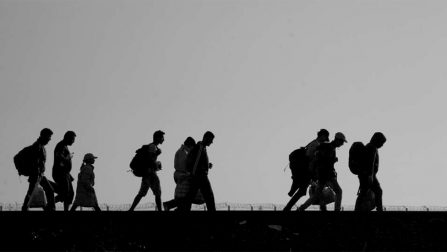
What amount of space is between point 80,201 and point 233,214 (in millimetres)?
6600

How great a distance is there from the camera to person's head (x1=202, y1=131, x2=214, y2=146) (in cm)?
1961

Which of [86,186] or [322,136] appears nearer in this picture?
[322,136]

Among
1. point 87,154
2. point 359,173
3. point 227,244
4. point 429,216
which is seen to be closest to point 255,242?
point 227,244

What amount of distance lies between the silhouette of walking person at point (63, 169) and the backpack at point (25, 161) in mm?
763

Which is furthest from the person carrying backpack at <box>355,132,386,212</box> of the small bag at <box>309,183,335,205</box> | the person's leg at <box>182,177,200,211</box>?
the person's leg at <box>182,177,200,211</box>

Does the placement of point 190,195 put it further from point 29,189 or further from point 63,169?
point 29,189

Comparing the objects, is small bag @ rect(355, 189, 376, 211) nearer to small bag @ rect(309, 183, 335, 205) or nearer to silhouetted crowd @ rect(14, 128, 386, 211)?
silhouetted crowd @ rect(14, 128, 386, 211)

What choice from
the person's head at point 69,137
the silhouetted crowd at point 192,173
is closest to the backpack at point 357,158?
the silhouetted crowd at point 192,173

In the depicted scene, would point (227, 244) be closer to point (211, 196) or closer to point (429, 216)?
point (429, 216)

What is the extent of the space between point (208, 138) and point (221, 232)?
19.0 feet

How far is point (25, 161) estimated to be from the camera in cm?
1947

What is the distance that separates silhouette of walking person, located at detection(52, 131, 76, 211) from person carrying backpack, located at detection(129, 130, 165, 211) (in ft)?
4.54

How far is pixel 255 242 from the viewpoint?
13625 mm

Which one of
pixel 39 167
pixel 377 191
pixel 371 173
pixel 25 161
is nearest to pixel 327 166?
pixel 371 173
